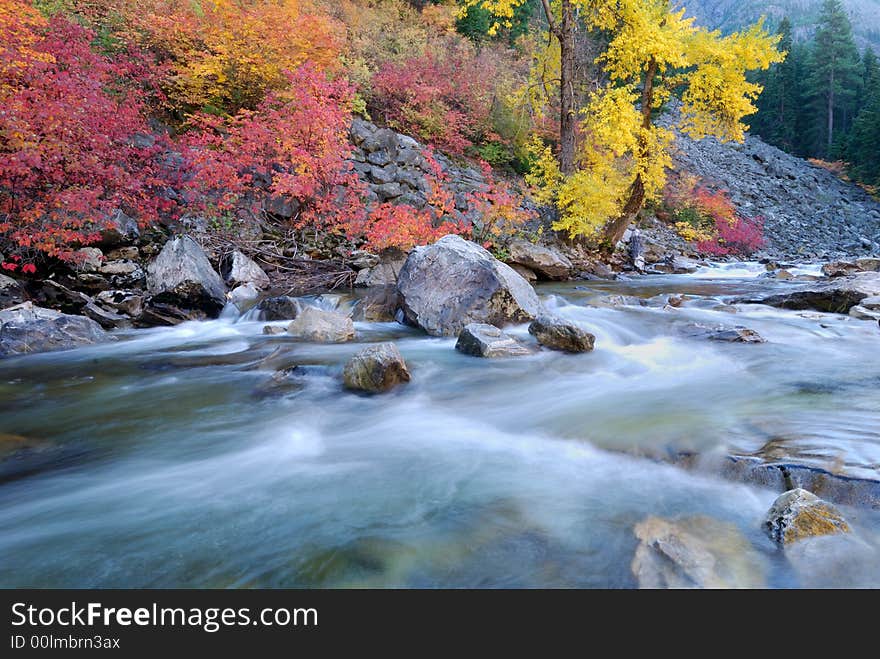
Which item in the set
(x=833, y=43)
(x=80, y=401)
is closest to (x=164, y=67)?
(x=80, y=401)

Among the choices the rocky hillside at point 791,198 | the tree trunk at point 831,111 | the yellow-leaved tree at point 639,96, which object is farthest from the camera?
the tree trunk at point 831,111

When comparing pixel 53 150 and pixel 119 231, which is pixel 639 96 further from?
pixel 53 150

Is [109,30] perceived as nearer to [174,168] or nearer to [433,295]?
[174,168]

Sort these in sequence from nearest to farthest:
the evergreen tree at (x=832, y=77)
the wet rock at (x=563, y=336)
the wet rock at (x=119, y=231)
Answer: the wet rock at (x=563, y=336), the wet rock at (x=119, y=231), the evergreen tree at (x=832, y=77)

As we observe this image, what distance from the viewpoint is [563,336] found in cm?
633

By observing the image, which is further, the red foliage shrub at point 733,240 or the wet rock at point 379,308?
the red foliage shrub at point 733,240

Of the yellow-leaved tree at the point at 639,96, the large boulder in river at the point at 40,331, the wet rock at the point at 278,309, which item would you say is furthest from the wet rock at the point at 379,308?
the yellow-leaved tree at the point at 639,96

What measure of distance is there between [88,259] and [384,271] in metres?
5.33

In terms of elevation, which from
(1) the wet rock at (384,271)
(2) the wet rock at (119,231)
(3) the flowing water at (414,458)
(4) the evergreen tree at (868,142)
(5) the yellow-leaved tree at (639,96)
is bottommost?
(3) the flowing water at (414,458)

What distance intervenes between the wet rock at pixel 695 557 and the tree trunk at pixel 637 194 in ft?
35.7

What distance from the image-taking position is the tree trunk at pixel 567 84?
39.4ft

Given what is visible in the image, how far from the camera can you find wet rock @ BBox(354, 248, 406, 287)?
34.4ft

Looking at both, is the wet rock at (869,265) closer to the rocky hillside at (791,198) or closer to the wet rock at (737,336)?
the rocky hillside at (791,198)
